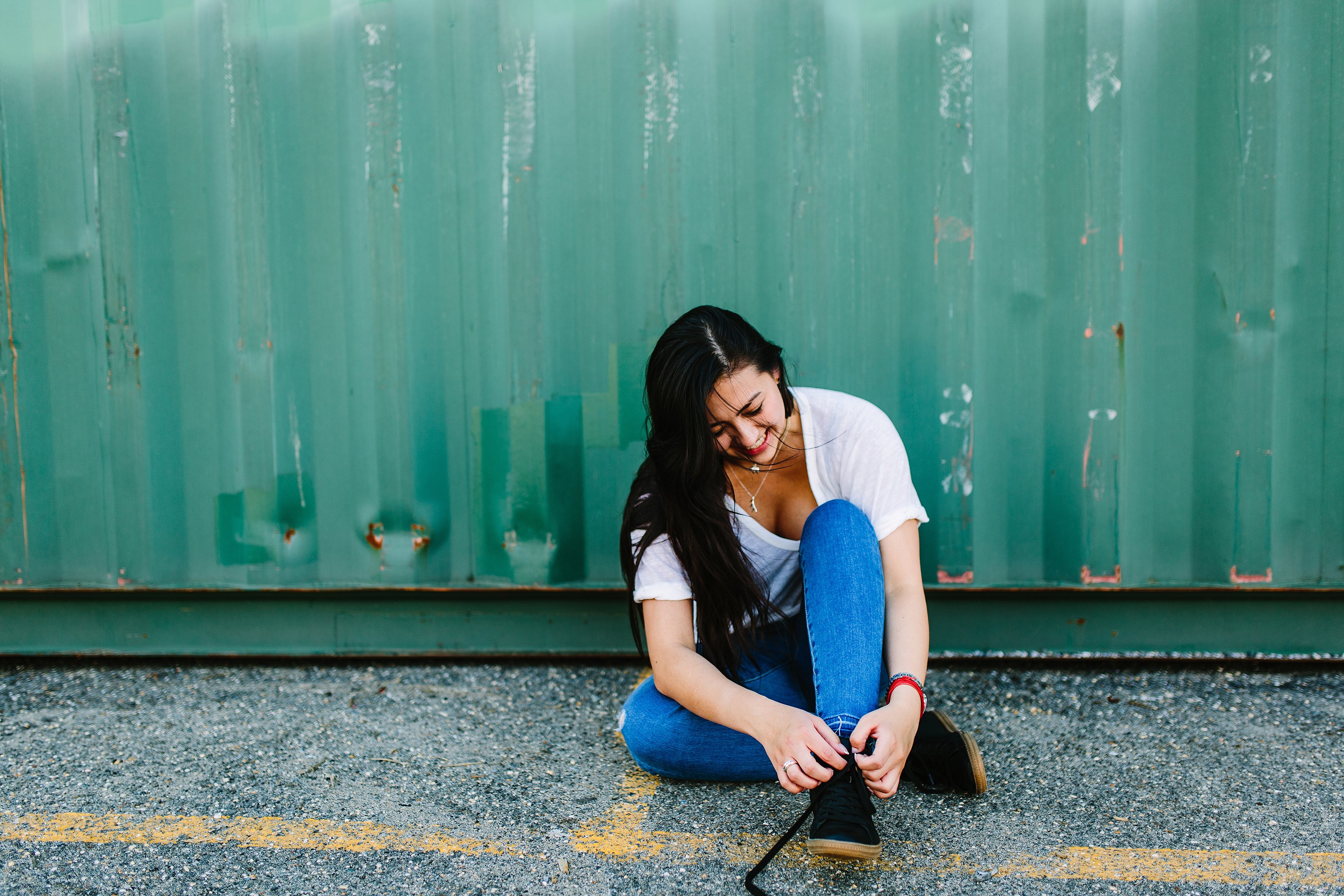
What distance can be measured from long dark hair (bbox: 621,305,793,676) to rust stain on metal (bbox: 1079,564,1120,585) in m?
1.17

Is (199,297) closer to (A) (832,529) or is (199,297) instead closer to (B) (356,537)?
(B) (356,537)

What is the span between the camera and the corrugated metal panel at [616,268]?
95.6 inches

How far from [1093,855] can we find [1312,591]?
140 centimetres

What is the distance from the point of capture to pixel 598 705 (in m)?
2.46

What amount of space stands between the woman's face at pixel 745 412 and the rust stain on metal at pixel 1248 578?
1.66 meters

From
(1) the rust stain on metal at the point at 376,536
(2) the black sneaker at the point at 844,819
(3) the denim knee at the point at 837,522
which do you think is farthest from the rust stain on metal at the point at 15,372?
(2) the black sneaker at the point at 844,819

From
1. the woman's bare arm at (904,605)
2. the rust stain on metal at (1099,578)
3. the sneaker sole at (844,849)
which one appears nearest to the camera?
the sneaker sole at (844,849)

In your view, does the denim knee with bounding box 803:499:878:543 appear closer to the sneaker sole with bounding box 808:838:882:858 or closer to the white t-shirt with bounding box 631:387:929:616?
the white t-shirt with bounding box 631:387:929:616

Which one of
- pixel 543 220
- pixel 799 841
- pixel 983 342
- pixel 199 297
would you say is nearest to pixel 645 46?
pixel 543 220

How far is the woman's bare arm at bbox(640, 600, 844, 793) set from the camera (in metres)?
1.52

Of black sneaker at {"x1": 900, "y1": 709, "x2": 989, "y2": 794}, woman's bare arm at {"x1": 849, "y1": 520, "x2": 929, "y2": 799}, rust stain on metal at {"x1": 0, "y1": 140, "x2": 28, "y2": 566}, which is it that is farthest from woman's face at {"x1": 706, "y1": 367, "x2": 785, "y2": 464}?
rust stain on metal at {"x1": 0, "y1": 140, "x2": 28, "y2": 566}

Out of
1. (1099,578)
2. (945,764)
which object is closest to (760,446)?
(945,764)

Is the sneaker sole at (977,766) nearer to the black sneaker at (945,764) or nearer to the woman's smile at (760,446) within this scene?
the black sneaker at (945,764)

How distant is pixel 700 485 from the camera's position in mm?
1815
